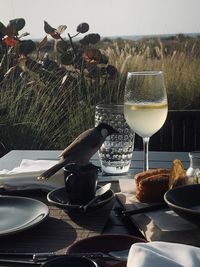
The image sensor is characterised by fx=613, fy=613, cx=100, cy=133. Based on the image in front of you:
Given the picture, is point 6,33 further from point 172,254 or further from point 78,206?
point 172,254

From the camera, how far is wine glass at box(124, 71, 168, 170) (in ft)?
4.86

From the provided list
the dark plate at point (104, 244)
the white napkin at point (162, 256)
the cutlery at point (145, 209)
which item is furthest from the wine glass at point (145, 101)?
the white napkin at point (162, 256)

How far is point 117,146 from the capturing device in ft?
5.46

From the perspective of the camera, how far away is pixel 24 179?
1.47m

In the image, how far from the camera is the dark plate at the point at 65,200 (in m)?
1.23

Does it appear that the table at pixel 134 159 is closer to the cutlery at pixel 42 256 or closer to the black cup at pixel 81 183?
the black cup at pixel 81 183

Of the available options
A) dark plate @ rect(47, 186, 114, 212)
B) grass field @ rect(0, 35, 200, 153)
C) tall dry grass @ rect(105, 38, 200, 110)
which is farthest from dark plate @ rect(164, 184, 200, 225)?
tall dry grass @ rect(105, 38, 200, 110)

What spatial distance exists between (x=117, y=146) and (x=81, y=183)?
0.42 meters

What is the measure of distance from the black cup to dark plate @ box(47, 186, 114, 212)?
21mm

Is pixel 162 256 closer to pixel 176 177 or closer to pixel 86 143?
pixel 176 177

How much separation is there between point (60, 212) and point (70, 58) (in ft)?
9.79

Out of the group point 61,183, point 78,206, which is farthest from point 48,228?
point 61,183

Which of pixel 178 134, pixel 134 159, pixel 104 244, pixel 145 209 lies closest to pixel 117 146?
pixel 134 159

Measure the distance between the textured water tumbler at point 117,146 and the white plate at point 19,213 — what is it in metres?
0.40
